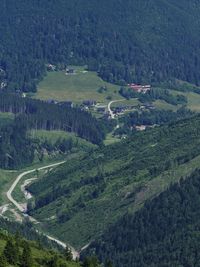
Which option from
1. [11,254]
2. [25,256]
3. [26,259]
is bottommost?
[26,259]

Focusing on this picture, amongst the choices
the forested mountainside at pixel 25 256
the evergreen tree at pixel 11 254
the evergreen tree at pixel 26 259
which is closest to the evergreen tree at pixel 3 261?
the forested mountainside at pixel 25 256

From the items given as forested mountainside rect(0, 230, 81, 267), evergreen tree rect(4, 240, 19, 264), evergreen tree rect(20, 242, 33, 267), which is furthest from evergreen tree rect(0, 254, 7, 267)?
evergreen tree rect(20, 242, 33, 267)

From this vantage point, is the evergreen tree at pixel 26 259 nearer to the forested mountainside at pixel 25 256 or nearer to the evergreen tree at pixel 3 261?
the forested mountainside at pixel 25 256

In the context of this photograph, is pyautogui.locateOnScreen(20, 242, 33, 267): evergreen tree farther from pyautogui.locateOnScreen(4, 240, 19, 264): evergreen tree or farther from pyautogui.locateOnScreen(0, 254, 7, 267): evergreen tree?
pyautogui.locateOnScreen(0, 254, 7, 267): evergreen tree

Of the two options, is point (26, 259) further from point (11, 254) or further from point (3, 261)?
point (3, 261)

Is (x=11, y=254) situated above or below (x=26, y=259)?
above

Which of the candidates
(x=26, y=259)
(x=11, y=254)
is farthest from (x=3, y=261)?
(x=26, y=259)

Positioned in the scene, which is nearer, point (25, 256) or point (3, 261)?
point (3, 261)

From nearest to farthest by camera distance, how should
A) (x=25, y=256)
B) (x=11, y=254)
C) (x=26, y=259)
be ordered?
1. (x=11, y=254)
2. (x=26, y=259)
3. (x=25, y=256)

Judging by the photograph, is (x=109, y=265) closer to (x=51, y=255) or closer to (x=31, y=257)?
(x=51, y=255)

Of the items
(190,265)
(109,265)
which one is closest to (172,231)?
(190,265)

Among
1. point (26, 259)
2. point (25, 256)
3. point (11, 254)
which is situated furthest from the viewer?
point (25, 256)
